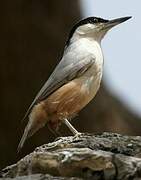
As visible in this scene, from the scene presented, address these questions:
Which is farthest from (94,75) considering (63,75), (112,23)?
(112,23)

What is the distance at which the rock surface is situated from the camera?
4.90 m

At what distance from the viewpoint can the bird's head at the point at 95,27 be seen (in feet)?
22.5

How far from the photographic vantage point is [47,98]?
6328 millimetres

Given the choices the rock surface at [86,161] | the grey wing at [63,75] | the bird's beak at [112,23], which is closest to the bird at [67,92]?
the grey wing at [63,75]

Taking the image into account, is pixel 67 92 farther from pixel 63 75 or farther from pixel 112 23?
pixel 112 23

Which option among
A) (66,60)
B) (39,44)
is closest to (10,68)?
(39,44)

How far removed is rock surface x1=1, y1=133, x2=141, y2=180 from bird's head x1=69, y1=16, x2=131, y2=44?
165cm

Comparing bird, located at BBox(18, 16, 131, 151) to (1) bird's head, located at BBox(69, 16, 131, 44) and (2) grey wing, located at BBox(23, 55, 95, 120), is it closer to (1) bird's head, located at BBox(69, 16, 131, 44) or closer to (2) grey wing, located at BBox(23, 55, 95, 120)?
(2) grey wing, located at BBox(23, 55, 95, 120)

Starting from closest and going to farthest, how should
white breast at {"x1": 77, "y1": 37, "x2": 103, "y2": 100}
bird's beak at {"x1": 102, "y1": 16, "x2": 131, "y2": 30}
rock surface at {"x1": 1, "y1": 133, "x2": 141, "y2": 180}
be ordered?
1. rock surface at {"x1": 1, "y1": 133, "x2": 141, "y2": 180}
2. white breast at {"x1": 77, "y1": 37, "x2": 103, "y2": 100}
3. bird's beak at {"x1": 102, "y1": 16, "x2": 131, "y2": 30}

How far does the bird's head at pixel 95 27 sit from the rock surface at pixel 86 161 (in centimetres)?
165

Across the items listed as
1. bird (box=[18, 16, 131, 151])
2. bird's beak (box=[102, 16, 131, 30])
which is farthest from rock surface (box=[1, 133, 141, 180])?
bird's beak (box=[102, 16, 131, 30])

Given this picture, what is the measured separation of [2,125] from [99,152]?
3978 millimetres

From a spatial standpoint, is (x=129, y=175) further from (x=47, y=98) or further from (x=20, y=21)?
(x=20, y=21)

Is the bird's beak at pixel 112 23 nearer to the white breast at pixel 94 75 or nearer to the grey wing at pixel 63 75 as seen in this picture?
the white breast at pixel 94 75
